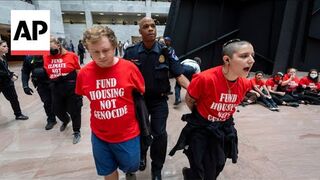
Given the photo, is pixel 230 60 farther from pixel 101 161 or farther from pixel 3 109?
pixel 3 109

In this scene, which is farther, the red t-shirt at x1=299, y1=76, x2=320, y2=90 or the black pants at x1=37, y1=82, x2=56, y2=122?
the red t-shirt at x1=299, y1=76, x2=320, y2=90

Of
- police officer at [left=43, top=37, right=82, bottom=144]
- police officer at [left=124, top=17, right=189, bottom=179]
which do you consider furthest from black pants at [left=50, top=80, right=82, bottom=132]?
police officer at [left=124, top=17, right=189, bottom=179]

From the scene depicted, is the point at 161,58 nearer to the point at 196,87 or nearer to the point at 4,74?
the point at 196,87

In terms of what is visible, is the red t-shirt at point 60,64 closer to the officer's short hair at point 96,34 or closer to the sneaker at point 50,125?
the sneaker at point 50,125

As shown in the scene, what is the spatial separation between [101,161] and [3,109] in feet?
17.5

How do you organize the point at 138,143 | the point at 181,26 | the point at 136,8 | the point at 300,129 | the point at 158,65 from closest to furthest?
the point at 138,143, the point at 158,65, the point at 300,129, the point at 181,26, the point at 136,8

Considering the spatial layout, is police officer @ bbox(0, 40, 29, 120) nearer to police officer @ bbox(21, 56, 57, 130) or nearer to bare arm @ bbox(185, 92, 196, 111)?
police officer @ bbox(21, 56, 57, 130)

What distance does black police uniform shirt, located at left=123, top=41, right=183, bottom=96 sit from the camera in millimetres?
2607

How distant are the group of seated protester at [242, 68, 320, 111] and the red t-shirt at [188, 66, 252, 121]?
4.14m

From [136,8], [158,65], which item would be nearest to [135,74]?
[158,65]

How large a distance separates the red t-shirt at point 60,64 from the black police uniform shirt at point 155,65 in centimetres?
181

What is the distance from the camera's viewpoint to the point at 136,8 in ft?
110

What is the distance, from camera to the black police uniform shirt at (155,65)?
8.55 ft

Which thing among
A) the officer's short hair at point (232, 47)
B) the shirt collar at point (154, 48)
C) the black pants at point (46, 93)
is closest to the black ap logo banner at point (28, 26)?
the black pants at point (46, 93)
